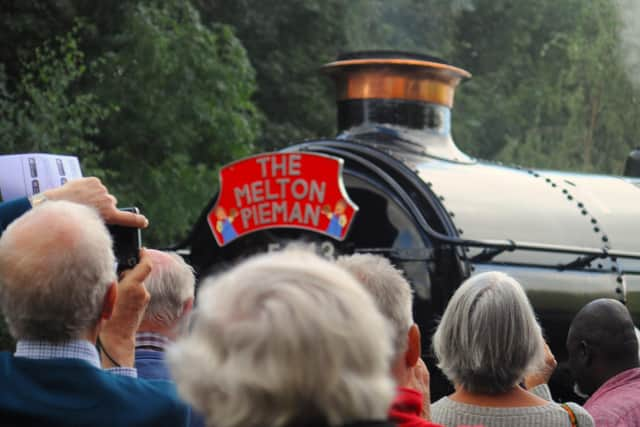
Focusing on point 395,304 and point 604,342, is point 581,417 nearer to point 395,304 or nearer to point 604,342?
point 604,342

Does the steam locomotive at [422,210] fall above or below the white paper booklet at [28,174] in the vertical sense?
below

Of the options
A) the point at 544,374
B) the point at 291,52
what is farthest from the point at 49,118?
the point at 544,374

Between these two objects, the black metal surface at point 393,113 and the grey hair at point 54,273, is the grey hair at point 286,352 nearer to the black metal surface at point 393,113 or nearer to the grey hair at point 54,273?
the grey hair at point 54,273

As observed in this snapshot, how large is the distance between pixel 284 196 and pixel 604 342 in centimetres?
263

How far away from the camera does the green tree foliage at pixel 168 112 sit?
12.9 m

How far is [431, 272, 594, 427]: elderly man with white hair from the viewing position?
8.67ft

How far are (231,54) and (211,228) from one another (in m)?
7.93

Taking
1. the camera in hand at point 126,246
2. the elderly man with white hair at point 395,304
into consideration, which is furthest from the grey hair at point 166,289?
the elderly man with white hair at point 395,304

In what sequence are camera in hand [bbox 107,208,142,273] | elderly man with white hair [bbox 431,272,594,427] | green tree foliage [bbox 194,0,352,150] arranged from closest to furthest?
1. camera in hand [bbox 107,208,142,273]
2. elderly man with white hair [bbox 431,272,594,427]
3. green tree foliage [bbox 194,0,352,150]

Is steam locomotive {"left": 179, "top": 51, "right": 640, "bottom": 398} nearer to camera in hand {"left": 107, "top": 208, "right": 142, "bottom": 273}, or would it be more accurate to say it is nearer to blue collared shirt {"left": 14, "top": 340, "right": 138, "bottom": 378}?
camera in hand {"left": 107, "top": 208, "right": 142, "bottom": 273}

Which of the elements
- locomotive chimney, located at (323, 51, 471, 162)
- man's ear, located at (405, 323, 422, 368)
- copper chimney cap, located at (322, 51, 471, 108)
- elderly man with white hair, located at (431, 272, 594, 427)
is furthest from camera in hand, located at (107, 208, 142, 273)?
copper chimney cap, located at (322, 51, 471, 108)

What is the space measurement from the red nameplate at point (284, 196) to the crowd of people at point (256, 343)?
206 centimetres

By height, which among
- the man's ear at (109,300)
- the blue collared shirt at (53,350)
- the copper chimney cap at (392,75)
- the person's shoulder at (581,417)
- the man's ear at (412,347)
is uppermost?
the copper chimney cap at (392,75)

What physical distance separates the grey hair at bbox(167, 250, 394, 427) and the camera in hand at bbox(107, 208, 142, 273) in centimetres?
98
